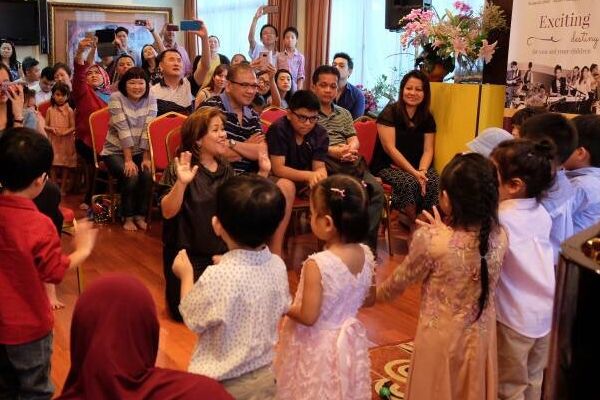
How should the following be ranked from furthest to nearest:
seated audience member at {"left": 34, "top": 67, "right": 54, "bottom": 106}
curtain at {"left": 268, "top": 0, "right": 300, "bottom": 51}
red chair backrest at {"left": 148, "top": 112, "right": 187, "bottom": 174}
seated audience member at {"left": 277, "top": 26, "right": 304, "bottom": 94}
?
curtain at {"left": 268, "top": 0, "right": 300, "bottom": 51} → seated audience member at {"left": 277, "top": 26, "right": 304, "bottom": 94} → seated audience member at {"left": 34, "top": 67, "right": 54, "bottom": 106} → red chair backrest at {"left": 148, "top": 112, "right": 187, "bottom": 174}

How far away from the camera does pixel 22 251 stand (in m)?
1.99

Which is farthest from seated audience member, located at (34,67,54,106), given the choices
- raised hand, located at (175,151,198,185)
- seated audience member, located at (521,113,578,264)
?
seated audience member, located at (521,113,578,264)

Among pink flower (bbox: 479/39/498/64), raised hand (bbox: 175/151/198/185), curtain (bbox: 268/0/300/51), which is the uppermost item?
curtain (bbox: 268/0/300/51)

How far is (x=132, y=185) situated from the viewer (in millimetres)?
5070

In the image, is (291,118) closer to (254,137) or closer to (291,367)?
(254,137)

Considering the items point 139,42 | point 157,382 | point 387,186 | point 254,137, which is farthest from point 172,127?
point 139,42

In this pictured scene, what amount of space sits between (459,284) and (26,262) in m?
1.33

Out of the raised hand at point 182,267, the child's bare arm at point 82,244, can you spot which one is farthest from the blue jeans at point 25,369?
the raised hand at point 182,267

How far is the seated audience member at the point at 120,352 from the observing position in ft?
4.68

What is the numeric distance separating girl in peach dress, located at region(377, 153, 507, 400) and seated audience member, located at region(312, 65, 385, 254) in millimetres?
1918

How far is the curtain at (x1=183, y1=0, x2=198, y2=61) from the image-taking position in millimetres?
11078

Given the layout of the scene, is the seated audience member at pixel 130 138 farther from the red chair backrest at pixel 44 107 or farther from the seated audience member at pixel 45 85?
the seated audience member at pixel 45 85

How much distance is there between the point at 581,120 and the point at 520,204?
80 centimetres

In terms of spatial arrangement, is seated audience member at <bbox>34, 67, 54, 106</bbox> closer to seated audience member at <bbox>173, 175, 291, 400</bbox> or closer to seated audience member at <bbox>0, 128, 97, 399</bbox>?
seated audience member at <bbox>0, 128, 97, 399</bbox>
